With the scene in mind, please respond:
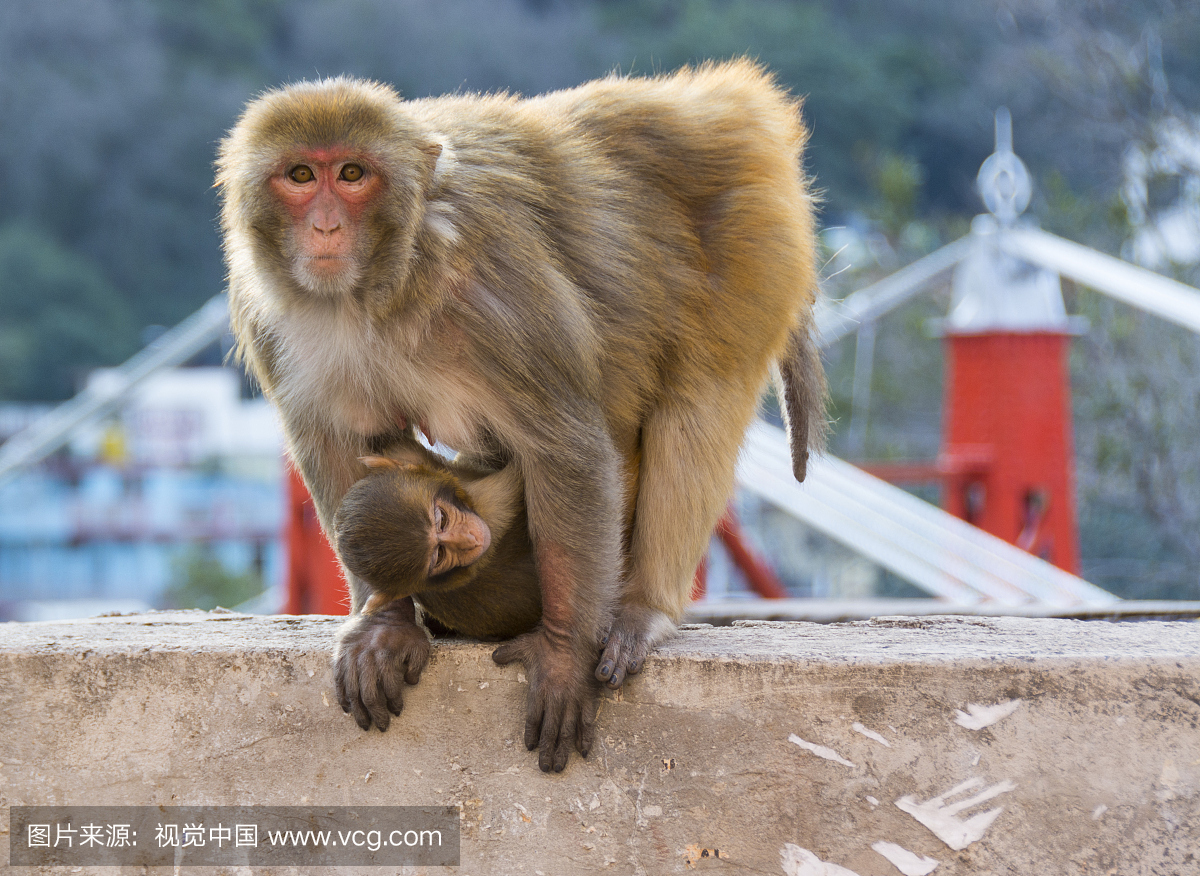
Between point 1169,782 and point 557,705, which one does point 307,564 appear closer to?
point 557,705

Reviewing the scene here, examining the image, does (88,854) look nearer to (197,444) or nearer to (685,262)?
(685,262)

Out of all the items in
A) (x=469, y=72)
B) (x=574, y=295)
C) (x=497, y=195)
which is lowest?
(x=469, y=72)

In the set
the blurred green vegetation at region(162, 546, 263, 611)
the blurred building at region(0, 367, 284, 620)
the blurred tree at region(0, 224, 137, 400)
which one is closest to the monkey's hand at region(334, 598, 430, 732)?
the blurred green vegetation at region(162, 546, 263, 611)

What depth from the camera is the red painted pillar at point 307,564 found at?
493cm

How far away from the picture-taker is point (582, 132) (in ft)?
8.55

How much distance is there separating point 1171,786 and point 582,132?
1722 millimetres

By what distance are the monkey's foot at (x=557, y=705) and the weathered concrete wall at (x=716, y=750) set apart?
48mm

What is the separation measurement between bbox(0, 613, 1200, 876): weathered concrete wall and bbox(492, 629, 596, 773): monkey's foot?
5 cm

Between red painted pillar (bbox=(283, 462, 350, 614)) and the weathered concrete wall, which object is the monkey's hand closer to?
the weathered concrete wall

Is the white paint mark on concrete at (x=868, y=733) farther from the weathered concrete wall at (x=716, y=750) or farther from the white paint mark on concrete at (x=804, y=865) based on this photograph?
the white paint mark on concrete at (x=804, y=865)

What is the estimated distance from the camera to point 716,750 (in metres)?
2.18

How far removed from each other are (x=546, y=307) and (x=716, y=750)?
885mm

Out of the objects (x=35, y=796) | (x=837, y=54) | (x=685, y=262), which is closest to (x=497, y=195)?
(x=685, y=262)

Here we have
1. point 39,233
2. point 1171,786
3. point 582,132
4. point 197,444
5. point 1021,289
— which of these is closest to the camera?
point 1171,786
